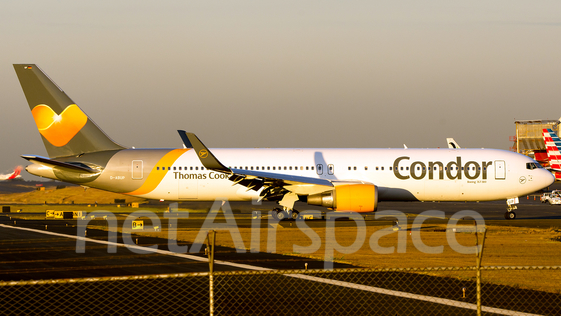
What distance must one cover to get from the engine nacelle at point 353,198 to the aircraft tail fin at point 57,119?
45.8 feet

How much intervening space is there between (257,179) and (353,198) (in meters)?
Result: 4.95

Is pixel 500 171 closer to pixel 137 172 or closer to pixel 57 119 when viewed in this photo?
pixel 137 172

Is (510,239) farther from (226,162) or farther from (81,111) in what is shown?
(81,111)

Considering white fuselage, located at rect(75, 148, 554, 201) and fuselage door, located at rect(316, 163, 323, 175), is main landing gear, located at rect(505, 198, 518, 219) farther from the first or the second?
fuselage door, located at rect(316, 163, 323, 175)

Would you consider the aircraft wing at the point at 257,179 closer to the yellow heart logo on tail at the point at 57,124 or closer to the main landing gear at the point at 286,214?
the main landing gear at the point at 286,214

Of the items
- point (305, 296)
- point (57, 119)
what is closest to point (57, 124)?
point (57, 119)

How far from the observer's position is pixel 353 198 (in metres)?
27.5

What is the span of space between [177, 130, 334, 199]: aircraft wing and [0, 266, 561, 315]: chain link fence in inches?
548

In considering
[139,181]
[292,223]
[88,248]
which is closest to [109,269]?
[88,248]

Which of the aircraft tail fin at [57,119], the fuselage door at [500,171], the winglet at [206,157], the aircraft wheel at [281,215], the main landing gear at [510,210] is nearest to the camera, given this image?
the winglet at [206,157]

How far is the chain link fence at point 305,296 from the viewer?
1030 cm

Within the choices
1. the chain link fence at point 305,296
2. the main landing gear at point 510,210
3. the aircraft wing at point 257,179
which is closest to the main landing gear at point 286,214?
the aircraft wing at point 257,179

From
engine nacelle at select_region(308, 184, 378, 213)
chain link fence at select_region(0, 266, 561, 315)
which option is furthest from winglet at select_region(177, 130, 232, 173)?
chain link fence at select_region(0, 266, 561, 315)

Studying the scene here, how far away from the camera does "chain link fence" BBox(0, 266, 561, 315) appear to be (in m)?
10.3
